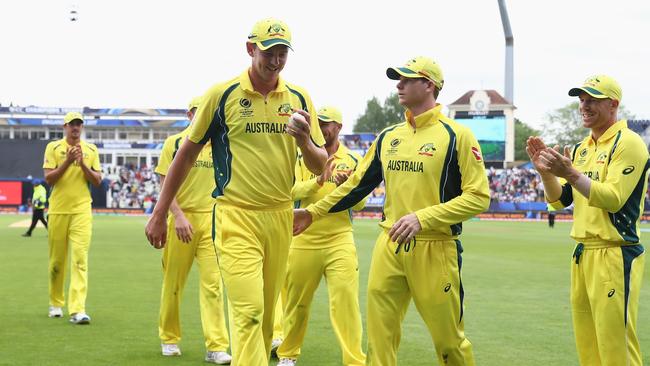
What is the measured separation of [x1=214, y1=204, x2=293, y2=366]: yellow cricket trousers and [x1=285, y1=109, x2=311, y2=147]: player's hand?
23.9 inches

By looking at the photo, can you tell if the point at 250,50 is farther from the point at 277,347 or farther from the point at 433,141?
the point at 277,347

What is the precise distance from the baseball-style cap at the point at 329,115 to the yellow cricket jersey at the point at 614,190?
2.83 meters

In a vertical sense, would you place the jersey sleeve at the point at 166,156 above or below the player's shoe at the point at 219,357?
above

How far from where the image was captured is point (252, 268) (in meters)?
5.82

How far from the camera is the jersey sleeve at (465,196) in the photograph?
580 cm

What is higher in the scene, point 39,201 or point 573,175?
point 573,175

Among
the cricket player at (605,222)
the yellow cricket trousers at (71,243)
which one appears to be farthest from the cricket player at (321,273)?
the yellow cricket trousers at (71,243)

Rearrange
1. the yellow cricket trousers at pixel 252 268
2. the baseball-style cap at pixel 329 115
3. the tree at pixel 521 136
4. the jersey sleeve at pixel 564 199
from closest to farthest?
the yellow cricket trousers at pixel 252 268 < the jersey sleeve at pixel 564 199 < the baseball-style cap at pixel 329 115 < the tree at pixel 521 136

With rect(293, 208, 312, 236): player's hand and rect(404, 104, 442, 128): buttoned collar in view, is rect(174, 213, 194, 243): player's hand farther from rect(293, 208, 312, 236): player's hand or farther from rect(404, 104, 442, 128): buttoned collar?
rect(404, 104, 442, 128): buttoned collar

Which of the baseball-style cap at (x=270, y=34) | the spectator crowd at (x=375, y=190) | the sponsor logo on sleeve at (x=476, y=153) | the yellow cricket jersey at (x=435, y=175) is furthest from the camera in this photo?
the spectator crowd at (x=375, y=190)

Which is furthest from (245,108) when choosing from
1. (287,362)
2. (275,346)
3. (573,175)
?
(275,346)

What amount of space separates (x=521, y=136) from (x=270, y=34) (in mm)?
128464

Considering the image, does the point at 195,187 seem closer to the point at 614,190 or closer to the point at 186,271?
the point at 186,271

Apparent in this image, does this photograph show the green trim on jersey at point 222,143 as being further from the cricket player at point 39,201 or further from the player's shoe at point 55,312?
the cricket player at point 39,201
